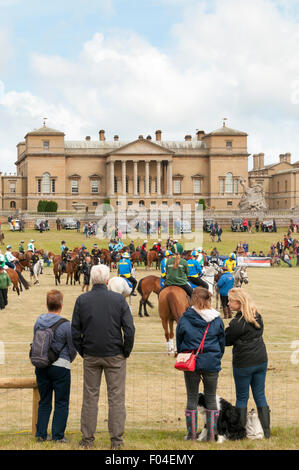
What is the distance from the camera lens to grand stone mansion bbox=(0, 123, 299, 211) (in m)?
93.1

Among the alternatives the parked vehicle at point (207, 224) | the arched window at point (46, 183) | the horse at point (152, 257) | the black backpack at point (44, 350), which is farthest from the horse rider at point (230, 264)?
the arched window at point (46, 183)

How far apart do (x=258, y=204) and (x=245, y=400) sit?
67292mm

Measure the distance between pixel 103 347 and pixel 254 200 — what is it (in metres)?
68.0

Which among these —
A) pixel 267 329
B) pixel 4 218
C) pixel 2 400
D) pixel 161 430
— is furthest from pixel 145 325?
pixel 4 218

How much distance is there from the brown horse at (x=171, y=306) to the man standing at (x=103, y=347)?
20.5 ft

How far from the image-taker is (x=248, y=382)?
25.0ft

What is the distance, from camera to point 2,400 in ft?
33.0

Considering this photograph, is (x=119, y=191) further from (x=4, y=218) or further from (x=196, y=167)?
(x=4, y=218)

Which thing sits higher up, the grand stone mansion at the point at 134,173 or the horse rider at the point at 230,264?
the grand stone mansion at the point at 134,173

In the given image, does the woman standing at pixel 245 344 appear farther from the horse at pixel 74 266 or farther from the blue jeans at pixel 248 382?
the horse at pixel 74 266

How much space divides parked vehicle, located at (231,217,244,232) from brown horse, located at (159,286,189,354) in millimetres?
52909

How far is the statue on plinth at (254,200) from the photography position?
73.6 metres

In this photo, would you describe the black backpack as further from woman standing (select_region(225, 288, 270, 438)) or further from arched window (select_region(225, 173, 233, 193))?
arched window (select_region(225, 173, 233, 193))

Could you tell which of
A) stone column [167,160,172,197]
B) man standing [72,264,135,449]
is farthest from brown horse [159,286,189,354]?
stone column [167,160,172,197]
